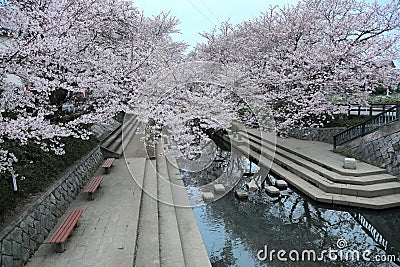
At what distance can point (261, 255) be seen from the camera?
18.6 feet

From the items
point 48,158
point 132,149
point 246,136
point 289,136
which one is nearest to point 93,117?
point 48,158

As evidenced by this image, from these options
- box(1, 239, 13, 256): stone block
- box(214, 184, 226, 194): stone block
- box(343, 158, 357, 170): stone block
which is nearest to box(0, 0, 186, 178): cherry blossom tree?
box(1, 239, 13, 256): stone block

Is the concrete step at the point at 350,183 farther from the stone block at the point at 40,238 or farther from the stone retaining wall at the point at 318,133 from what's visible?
the stone block at the point at 40,238

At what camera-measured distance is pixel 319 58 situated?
1066 centimetres

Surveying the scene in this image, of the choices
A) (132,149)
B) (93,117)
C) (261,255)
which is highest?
(93,117)

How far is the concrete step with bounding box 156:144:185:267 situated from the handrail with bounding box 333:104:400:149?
7332 millimetres

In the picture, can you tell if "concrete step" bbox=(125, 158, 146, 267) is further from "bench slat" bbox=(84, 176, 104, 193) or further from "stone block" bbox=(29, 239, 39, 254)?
"stone block" bbox=(29, 239, 39, 254)

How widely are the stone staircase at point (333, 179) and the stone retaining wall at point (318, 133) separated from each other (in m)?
2.53

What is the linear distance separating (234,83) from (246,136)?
4.00 m

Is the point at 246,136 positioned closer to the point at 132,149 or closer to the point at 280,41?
the point at 280,41

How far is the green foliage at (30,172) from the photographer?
4.55 m

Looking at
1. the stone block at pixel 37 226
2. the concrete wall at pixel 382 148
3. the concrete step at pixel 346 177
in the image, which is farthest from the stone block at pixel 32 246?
the concrete wall at pixel 382 148

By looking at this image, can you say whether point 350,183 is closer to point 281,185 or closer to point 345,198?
point 345,198

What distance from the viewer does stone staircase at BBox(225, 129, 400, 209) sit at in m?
7.56
